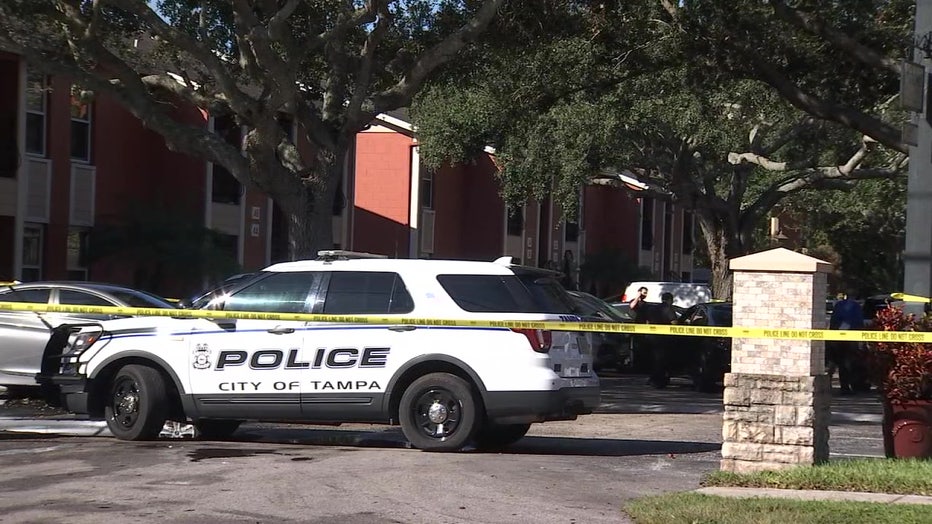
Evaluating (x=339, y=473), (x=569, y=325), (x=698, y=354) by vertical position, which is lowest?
(x=339, y=473)

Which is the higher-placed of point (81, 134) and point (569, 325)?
point (81, 134)

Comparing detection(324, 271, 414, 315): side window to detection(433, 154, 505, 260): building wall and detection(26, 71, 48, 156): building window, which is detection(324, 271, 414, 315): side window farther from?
detection(433, 154, 505, 260): building wall

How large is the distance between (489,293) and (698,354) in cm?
1143

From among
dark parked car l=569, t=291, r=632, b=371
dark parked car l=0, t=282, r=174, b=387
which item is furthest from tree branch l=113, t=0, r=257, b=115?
dark parked car l=569, t=291, r=632, b=371

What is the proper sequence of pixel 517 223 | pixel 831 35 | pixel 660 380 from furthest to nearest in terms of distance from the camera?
1. pixel 517 223
2. pixel 660 380
3. pixel 831 35

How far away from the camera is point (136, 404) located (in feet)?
41.9

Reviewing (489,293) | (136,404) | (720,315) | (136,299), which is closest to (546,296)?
(489,293)

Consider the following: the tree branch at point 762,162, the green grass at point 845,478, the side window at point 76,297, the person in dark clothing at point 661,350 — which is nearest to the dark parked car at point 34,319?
the side window at point 76,297

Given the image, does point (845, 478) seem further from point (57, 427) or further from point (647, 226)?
point (647, 226)

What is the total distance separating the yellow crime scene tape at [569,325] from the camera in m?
10.2

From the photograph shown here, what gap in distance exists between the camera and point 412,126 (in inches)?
1378

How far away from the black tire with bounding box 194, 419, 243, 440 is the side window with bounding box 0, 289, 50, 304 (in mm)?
4279

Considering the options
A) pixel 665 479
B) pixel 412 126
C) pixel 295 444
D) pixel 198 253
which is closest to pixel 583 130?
pixel 412 126

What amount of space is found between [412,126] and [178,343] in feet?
74.8
